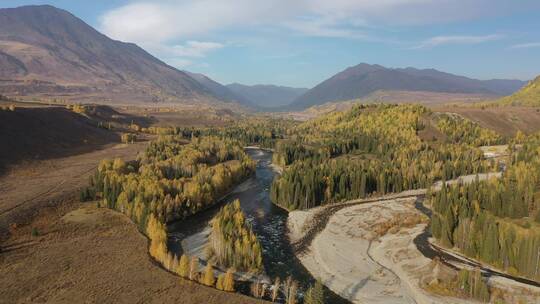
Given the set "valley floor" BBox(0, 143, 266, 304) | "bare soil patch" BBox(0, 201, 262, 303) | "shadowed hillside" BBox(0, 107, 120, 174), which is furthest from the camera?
"shadowed hillside" BBox(0, 107, 120, 174)

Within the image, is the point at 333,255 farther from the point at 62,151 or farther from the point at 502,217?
the point at 62,151

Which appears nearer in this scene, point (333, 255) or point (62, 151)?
point (333, 255)

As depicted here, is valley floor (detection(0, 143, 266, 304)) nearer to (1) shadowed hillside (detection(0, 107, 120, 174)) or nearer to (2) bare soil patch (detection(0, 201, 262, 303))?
(2) bare soil patch (detection(0, 201, 262, 303))

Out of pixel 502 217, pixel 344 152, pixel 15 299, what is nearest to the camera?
pixel 15 299

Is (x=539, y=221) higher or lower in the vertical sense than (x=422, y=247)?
higher

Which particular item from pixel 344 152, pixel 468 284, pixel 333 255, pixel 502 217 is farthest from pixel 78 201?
pixel 344 152

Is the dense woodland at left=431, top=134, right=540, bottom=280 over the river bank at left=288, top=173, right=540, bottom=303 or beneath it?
over

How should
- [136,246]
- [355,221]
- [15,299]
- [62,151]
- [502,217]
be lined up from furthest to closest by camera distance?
[62,151] < [355,221] < [502,217] < [136,246] < [15,299]

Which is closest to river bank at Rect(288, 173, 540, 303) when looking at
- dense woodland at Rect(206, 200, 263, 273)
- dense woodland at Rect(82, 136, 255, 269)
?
dense woodland at Rect(206, 200, 263, 273)
